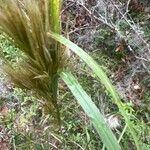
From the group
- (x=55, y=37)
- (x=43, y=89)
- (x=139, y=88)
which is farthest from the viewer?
(x=139, y=88)

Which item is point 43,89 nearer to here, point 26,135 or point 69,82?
point 69,82

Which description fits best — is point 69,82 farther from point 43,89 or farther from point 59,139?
point 59,139

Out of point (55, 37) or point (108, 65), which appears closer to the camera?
point (55, 37)

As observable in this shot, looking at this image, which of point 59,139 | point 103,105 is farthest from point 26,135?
point 103,105

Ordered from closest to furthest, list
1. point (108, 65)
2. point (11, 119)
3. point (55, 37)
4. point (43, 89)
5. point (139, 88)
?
point (55, 37) → point (43, 89) → point (11, 119) → point (139, 88) → point (108, 65)

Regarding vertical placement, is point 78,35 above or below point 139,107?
above

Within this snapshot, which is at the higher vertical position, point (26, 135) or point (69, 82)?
Answer: point (26, 135)

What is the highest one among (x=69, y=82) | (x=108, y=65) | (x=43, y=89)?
(x=108, y=65)

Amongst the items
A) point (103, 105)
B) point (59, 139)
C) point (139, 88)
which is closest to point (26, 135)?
point (59, 139)

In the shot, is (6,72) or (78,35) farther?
(78,35)
